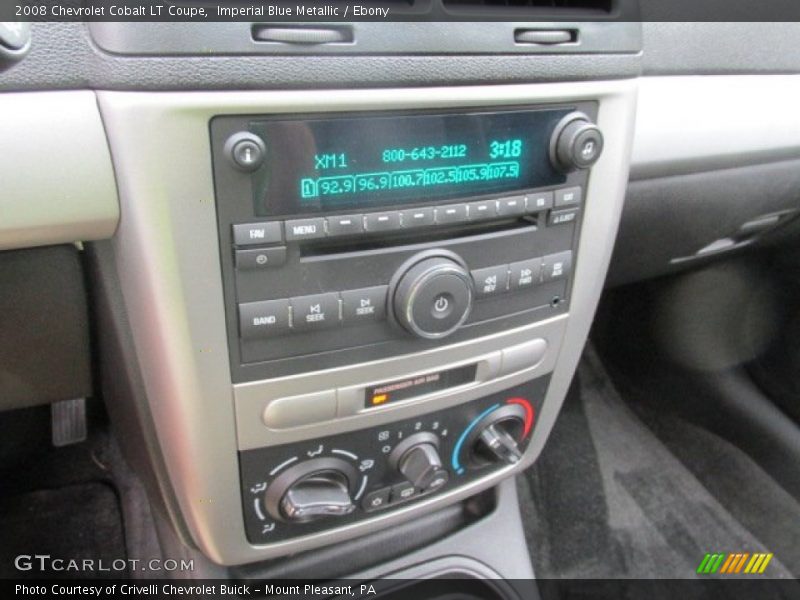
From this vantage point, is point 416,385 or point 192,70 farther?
point 416,385

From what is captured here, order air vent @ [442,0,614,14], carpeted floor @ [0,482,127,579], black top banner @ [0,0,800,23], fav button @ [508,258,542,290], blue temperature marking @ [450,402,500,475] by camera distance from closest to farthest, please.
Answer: black top banner @ [0,0,800,23], air vent @ [442,0,614,14], fav button @ [508,258,542,290], blue temperature marking @ [450,402,500,475], carpeted floor @ [0,482,127,579]

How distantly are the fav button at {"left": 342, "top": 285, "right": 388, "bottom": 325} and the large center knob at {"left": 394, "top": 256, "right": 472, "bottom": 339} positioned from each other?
0.04 feet

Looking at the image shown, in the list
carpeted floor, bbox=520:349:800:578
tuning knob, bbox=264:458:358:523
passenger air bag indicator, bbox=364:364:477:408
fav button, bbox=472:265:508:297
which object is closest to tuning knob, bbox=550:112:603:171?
fav button, bbox=472:265:508:297

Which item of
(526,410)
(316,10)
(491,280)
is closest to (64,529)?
(526,410)

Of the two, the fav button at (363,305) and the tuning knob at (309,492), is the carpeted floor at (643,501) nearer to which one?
the tuning knob at (309,492)

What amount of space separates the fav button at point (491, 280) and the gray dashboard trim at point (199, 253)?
0.19ft

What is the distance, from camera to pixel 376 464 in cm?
71

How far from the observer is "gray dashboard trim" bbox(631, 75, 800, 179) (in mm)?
777

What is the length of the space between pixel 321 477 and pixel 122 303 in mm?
243

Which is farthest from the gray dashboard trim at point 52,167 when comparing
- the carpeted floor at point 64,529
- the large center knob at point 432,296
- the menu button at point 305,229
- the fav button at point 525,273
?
the carpeted floor at point 64,529

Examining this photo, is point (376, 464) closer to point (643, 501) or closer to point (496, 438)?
point (496, 438)

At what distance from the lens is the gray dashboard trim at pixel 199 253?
0.47 metres

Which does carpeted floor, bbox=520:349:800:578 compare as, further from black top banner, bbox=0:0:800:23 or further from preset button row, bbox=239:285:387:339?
black top banner, bbox=0:0:800:23

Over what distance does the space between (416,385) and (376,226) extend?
0.60 feet
